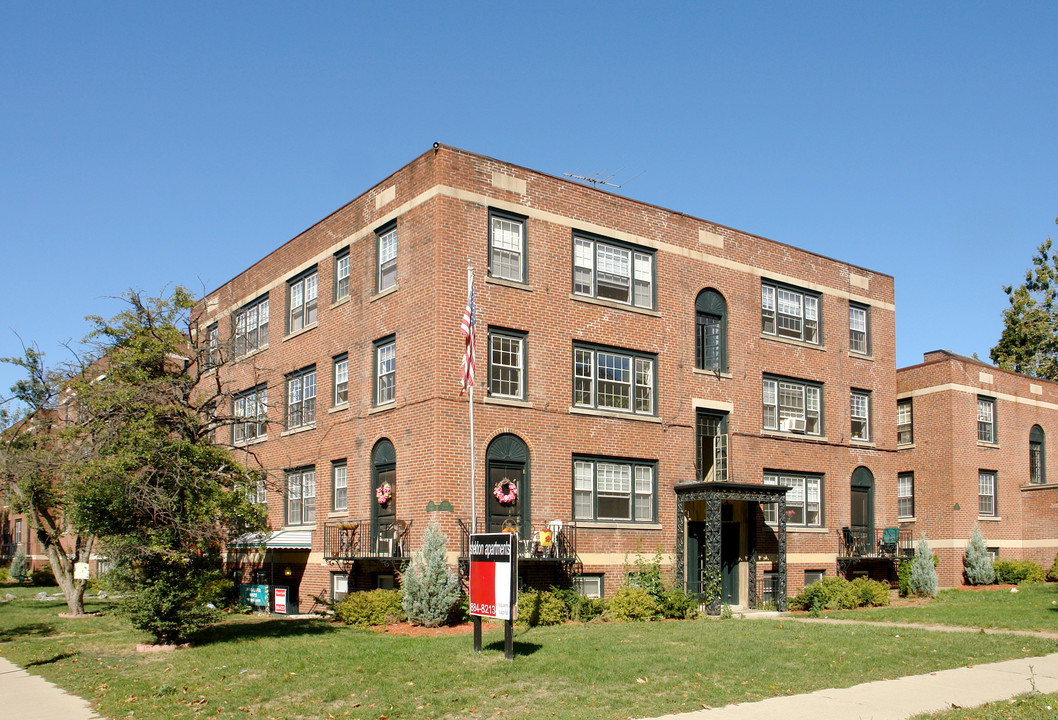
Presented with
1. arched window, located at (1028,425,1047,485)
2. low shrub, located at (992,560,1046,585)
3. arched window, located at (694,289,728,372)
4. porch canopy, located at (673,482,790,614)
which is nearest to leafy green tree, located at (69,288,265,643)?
porch canopy, located at (673,482,790,614)

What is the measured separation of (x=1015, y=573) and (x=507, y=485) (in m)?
22.2

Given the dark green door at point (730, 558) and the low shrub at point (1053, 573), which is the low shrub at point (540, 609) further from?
the low shrub at point (1053, 573)

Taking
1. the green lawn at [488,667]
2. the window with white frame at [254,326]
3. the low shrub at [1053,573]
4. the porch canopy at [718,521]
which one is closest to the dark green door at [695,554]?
the porch canopy at [718,521]

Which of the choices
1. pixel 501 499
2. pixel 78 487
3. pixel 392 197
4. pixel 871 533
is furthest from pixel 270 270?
pixel 871 533

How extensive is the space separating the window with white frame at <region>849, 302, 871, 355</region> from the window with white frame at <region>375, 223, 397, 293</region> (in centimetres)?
1567

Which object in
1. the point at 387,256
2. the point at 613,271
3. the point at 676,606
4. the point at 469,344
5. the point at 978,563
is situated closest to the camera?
the point at 469,344

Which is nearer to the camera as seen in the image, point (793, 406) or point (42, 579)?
point (793, 406)

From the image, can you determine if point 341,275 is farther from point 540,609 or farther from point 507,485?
point 540,609

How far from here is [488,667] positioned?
14.5 m

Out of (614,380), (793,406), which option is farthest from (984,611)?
(614,380)

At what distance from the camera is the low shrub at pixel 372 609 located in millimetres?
20922

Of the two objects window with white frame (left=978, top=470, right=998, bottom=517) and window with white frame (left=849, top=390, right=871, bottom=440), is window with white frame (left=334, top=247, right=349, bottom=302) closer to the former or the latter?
window with white frame (left=849, top=390, right=871, bottom=440)

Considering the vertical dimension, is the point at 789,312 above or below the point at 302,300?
below

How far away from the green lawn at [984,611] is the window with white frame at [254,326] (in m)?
19.3
